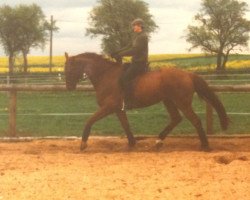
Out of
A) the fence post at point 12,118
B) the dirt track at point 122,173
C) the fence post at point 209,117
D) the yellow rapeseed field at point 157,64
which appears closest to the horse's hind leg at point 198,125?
the dirt track at point 122,173

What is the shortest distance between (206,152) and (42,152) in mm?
2935

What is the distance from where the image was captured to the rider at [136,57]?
407 inches

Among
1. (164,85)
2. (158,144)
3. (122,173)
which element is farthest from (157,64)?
(122,173)

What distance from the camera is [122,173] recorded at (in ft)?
25.2

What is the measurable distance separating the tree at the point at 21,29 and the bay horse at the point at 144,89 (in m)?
53.7

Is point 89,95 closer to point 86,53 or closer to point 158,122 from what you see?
point 158,122

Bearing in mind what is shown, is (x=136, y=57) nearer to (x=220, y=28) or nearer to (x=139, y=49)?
(x=139, y=49)

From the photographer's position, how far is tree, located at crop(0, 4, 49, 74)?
66.6 meters

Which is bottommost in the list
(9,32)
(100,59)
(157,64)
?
(157,64)

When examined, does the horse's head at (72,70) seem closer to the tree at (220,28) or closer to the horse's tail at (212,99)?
the horse's tail at (212,99)

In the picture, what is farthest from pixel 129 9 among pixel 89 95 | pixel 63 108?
pixel 63 108

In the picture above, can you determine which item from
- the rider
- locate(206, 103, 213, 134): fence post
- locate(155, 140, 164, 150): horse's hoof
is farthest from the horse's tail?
locate(155, 140, 164, 150): horse's hoof

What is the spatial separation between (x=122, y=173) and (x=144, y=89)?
10.1 ft

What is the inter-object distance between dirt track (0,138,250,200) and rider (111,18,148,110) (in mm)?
1253
